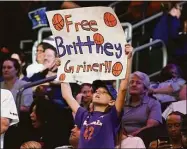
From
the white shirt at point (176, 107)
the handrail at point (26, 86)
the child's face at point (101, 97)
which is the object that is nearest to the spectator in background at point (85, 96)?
the handrail at point (26, 86)

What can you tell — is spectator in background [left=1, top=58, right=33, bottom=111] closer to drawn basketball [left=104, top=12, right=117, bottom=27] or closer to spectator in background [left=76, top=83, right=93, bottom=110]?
spectator in background [left=76, top=83, right=93, bottom=110]

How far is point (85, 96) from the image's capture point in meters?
11.5

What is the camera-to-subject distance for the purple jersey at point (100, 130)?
8.89 meters

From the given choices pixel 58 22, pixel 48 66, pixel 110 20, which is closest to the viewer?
pixel 110 20

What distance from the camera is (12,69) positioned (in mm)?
12180

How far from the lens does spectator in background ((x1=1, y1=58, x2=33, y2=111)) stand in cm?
1192

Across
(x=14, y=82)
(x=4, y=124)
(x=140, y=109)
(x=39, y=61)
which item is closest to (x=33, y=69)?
(x=39, y=61)

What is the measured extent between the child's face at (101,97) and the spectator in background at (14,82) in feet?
8.76

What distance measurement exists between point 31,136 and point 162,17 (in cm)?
307

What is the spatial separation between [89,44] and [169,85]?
7.70 feet

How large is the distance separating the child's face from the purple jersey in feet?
0.38

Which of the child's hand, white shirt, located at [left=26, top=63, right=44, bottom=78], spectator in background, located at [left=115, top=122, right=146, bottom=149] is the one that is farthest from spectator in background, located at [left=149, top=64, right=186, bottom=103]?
spectator in background, located at [left=115, top=122, right=146, bottom=149]

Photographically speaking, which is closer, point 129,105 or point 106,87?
point 106,87

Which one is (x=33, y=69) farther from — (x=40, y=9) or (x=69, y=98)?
(x=69, y=98)
